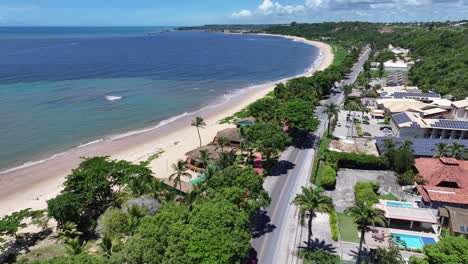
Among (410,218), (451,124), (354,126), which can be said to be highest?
(451,124)

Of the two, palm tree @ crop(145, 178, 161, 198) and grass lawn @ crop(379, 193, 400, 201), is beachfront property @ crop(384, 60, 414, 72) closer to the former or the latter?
grass lawn @ crop(379, 193, 400, 201)

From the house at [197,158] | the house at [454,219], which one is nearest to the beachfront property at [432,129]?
the house at [454,219]

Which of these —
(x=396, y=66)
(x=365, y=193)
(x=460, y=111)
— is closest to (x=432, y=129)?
(x=460, y=111)

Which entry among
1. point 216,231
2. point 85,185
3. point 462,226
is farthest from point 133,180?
point 462,226

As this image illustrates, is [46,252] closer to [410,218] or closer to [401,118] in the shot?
[410,218]

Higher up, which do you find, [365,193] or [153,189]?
[153,189]

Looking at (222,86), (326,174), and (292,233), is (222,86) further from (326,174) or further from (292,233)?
(292,233)
